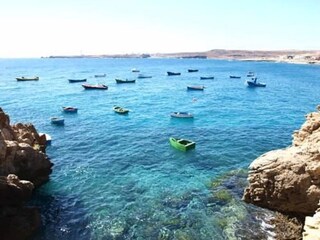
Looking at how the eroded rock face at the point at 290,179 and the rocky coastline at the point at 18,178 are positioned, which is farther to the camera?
the rocky coastline at the point at 18,178

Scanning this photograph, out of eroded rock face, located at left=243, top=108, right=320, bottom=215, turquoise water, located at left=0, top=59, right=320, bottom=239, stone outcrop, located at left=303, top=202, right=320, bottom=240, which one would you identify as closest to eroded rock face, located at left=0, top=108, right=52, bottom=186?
turquoise water, located at left=0, top=59, right=320, bottom=239

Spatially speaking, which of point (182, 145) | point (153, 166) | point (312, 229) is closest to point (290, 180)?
point (312, 229)

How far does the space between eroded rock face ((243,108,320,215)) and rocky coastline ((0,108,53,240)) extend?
19.4m

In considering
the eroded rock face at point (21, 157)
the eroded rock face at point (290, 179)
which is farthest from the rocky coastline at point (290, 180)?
the eroded rock face at point (21, 157)

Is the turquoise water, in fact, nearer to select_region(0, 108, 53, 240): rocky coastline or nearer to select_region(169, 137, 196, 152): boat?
select_region(169, 137, 196, 152): boat

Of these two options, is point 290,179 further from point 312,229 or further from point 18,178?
point 18,178

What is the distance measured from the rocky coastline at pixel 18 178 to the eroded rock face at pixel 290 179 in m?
19.4

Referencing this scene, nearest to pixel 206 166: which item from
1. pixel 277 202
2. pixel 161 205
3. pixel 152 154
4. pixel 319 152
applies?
pixel 152 154

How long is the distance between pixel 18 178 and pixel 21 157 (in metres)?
3.13

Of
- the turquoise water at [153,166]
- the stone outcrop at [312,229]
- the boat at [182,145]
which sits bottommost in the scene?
the turquoise water at [153,166]

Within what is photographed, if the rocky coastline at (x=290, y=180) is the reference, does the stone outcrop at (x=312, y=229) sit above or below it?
above

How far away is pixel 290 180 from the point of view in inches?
1066

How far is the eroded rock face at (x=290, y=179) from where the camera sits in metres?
26.5

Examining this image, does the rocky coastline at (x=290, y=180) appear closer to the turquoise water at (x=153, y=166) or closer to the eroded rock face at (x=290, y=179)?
the eroded rock face at (x=290, y=179)
